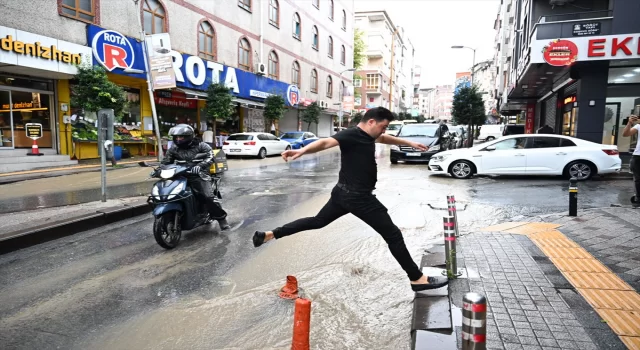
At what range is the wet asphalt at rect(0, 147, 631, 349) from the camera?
3.28 metres

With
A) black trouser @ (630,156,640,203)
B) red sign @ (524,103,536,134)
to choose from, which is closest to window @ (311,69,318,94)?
red sign @ (524,103,536,134)

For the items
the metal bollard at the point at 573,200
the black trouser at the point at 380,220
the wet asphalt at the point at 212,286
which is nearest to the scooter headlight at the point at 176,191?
the wet asphalt at the point at 212,286

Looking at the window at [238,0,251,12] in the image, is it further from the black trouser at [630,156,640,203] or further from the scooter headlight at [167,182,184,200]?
the black trouser at [630,156,640,203]

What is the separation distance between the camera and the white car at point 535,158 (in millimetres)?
11719

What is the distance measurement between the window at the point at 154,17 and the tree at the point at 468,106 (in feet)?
65.5

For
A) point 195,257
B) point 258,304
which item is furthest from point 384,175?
point 258,304

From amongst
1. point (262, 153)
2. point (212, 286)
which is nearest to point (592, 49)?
point (262, 153)

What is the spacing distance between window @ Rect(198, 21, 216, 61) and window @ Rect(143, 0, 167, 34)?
256cm

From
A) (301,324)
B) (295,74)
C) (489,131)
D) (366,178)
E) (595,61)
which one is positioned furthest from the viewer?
(489,131)

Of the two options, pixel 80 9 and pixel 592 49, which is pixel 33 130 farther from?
pixel 592 49

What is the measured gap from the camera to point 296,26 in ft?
114

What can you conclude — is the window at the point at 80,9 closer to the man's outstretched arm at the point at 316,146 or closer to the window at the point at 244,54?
the window at the point at 244,54

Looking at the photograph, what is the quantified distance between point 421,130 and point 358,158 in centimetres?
1528

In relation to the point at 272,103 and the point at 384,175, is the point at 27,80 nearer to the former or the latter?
the point at 384,175
